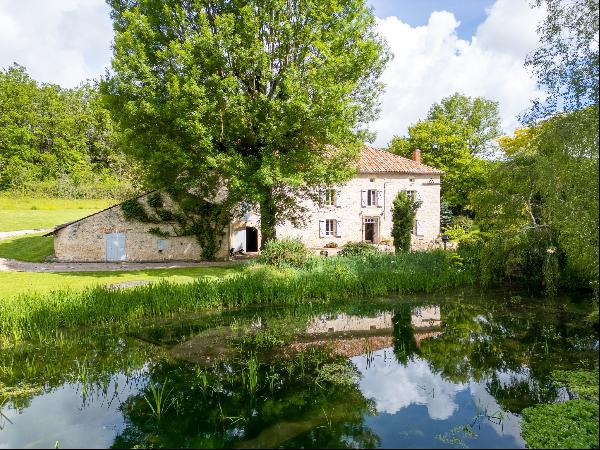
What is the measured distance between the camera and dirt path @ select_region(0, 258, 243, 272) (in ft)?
58.4

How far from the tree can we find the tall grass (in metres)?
17.5

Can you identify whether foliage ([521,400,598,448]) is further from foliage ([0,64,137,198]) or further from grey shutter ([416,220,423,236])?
foliage ([0,64,137,198])

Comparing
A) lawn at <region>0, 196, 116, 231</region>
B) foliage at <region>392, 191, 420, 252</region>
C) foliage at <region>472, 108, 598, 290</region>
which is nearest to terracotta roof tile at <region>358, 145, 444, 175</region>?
foliage at <region>392, 191, 420, 252</region>

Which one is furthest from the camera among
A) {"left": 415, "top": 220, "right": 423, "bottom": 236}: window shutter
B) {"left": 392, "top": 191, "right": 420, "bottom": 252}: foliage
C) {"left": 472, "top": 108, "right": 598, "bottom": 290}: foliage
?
{"left": 415, "top": 220, "right": 423, "bottom": 236}: window shutter

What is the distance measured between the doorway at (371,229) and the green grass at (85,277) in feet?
42.5

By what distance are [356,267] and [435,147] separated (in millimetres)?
24510

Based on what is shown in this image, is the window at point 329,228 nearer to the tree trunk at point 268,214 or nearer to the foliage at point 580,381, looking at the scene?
the tree trunk at point 268,214

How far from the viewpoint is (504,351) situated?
361 inches

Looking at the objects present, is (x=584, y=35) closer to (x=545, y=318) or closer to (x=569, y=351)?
(x=569, y=351)

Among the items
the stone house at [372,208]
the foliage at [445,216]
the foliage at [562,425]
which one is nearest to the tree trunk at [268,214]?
the stone house at [372,208]

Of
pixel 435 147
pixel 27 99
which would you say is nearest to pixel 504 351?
pixel 435 147

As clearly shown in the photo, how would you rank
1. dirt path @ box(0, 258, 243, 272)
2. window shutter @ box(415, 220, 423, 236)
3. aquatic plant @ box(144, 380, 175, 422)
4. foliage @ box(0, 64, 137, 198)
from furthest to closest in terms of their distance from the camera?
foliage @ box(0, 64, 137, 198) → window shutter @ box(415, 220, 423, 236) → dirt path @ box(0, 258, 243, 272) → aquatic plant @ box(144, 380, 175, 422)

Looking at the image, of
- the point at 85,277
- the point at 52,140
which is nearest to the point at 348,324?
the point at 85,277

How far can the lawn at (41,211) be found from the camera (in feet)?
95.1
